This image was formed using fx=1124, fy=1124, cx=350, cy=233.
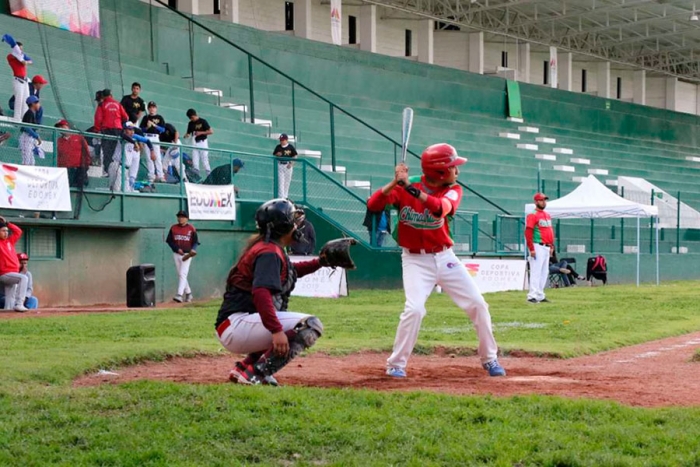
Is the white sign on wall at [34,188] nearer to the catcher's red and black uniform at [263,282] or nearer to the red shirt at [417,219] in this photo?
the red shirt at [417,219]

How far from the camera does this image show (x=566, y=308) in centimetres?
1942

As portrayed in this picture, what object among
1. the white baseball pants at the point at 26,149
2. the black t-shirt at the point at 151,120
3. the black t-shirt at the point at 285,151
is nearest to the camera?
the white baseball pants at the point at 26,149

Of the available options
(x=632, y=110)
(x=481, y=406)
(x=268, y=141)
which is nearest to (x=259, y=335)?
(x=481, y=406)

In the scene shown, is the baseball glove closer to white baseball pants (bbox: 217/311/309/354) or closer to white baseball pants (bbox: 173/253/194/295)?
white baseball pants (bbox: 173/253/194/295)

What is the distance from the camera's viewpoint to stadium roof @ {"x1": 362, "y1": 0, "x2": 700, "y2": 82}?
44.8 meters

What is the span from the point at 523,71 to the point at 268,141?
2434 centimetres

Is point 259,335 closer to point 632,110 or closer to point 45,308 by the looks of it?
point 45,308

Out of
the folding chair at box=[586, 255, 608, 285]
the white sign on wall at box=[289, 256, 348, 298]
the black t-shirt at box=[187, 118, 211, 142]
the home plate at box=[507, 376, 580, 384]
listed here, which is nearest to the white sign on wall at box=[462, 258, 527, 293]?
the white sign on wall at box=[289, 256, 348, 298]

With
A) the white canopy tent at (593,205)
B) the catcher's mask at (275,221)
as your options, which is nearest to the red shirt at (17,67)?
the white canopy tent at (593,205)

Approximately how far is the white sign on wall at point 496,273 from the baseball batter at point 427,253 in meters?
15.7

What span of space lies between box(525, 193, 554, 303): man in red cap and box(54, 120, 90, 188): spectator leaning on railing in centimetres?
803

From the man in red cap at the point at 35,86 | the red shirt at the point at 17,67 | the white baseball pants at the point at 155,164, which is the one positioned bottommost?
the white baseball pants at the point at 155,164

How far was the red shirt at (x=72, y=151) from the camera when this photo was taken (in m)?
19.6

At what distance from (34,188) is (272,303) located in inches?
475
